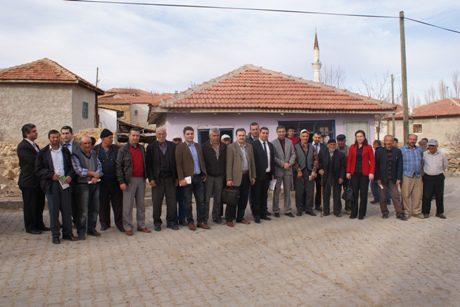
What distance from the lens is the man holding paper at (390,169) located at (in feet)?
30.3

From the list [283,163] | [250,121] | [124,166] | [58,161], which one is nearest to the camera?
[58,161]

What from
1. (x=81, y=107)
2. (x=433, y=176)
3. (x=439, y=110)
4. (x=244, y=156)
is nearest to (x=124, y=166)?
(x=244, y=156)

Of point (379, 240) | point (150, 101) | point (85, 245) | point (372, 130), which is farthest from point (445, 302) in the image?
point (150, 101)

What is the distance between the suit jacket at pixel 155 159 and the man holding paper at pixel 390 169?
14.5 feet

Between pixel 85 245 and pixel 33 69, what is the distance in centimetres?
1995

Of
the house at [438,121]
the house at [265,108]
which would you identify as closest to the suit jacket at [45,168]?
the house at [265,108]

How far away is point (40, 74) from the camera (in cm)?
2361

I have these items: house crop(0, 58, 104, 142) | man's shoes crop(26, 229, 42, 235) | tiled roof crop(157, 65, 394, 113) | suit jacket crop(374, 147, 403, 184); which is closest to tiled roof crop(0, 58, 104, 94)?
house crop(0, 58, 104, 142)

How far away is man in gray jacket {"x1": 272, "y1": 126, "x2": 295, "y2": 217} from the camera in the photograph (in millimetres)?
9266

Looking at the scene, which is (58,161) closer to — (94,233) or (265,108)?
(94,233)

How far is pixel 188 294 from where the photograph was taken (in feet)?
15.7

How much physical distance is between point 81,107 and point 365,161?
20066 mm

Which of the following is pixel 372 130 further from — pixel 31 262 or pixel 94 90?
pixel 94 90

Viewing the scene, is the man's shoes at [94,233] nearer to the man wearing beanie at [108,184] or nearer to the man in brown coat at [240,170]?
the man wearing beanie at [108,184]
